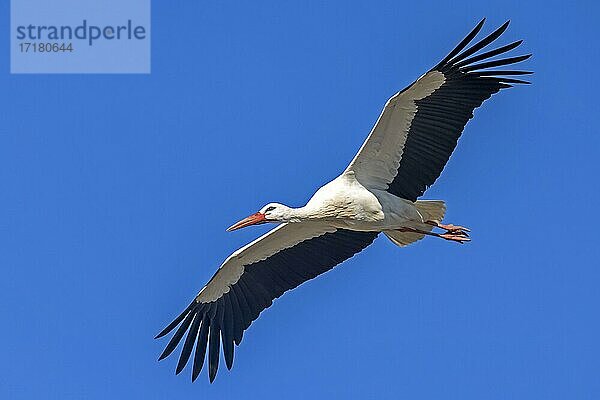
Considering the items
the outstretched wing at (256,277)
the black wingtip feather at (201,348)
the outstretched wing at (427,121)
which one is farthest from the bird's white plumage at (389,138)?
the black wingtip feather at (201,348)

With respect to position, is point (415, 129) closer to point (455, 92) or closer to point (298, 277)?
point (455, 92)

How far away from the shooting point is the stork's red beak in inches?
501

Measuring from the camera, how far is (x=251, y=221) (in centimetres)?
1275

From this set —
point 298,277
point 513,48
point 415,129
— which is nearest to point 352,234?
point 298,277

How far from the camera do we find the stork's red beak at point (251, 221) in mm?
12719

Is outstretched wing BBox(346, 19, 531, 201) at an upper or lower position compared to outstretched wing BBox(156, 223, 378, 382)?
upper

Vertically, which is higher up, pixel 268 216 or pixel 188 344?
pixel 268 216

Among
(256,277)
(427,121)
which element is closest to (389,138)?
(427,121)

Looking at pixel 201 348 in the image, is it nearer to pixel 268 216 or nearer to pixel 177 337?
pixel 177 337

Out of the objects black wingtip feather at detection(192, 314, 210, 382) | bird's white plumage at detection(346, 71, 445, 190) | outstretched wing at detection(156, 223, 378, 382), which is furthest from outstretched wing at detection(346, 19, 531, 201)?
black wingtip feather at detection(192, 314, 210, 382)

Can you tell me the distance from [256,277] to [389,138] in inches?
83.8

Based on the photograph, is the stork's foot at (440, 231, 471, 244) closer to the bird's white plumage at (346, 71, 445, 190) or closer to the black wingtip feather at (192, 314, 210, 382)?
the bird's white plumage at (346, 71, 445, 190)

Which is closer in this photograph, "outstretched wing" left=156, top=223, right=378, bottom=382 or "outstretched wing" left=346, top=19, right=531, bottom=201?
"outstretched wing" left=346, top=19, right=531, bottom=201

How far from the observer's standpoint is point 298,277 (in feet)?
44.2
